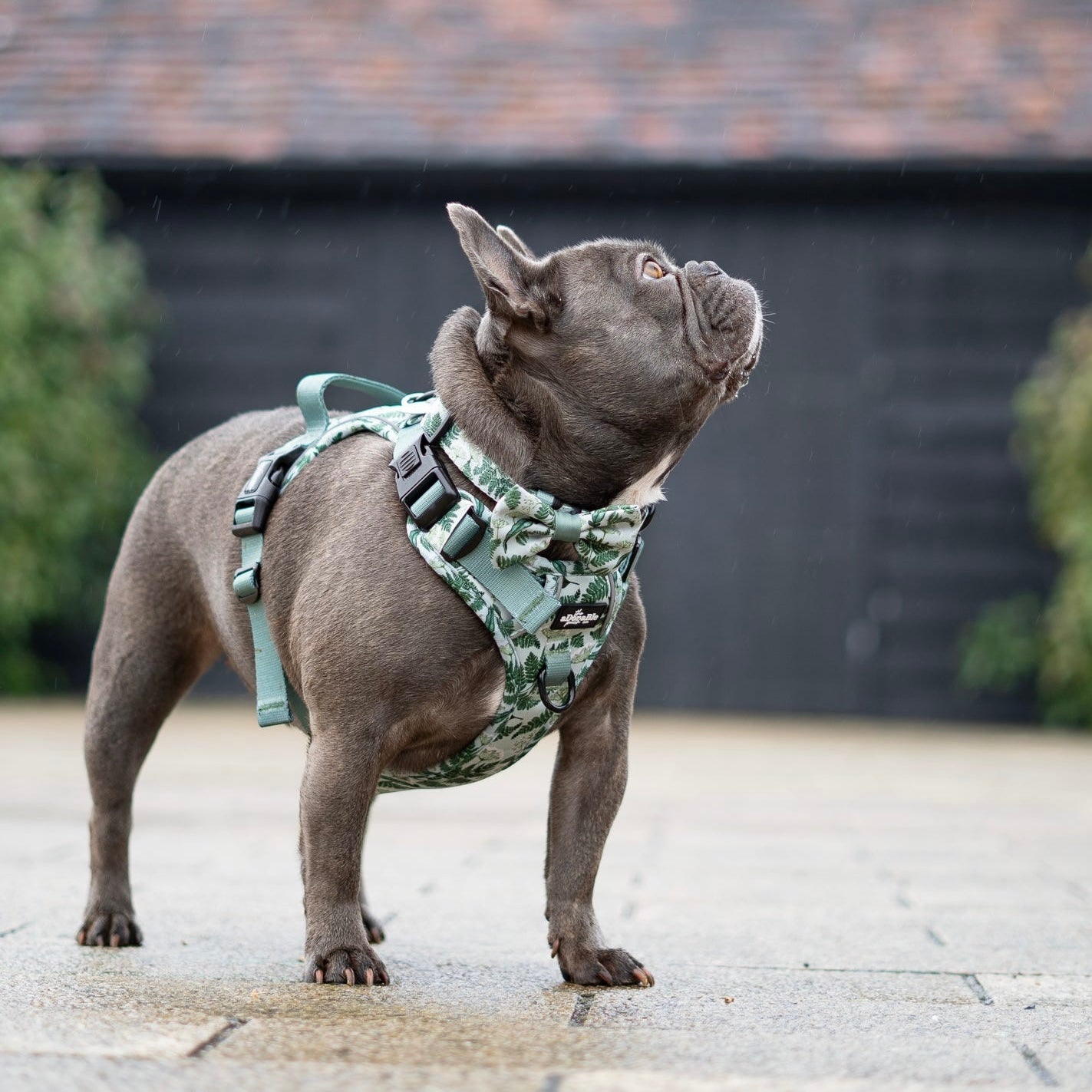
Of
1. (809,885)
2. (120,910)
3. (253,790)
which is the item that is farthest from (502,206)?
(120,910)

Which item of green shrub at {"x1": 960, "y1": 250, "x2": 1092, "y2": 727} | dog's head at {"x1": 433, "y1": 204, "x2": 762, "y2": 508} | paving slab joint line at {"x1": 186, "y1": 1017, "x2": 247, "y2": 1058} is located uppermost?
dog's head at {"x1": 433, "y1": 204, "x2": 762, "y2": 508}

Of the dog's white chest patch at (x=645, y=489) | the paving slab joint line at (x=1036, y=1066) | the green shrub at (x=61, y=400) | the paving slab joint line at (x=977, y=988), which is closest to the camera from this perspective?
the paving slab joint line at (x=1036, y=1066)

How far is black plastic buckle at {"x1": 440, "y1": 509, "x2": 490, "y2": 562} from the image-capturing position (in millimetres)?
3091

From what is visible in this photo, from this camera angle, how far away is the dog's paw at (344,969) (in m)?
3.11

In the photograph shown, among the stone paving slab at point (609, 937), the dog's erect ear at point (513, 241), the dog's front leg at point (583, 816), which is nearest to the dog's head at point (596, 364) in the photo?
the dog's erect ear at point (513, 241)

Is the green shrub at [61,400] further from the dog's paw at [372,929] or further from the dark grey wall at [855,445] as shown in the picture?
the dog's paw at [372,929]

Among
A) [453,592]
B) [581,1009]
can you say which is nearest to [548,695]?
[453,592]

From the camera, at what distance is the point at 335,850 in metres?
3.12

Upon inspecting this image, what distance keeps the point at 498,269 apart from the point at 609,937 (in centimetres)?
166

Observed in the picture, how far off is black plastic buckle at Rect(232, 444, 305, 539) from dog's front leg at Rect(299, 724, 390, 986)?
20.2 inches

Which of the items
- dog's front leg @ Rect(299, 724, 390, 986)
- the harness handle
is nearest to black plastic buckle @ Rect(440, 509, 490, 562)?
dog's front leg @ Rect(299, 724, 390, 986)

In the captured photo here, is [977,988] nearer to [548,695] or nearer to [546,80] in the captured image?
[548,695]

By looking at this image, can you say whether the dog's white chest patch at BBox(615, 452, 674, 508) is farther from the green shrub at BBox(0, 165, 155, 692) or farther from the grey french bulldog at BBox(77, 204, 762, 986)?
the green shrub at BBox(0, 165, 155, 692)

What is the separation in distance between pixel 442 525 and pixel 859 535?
9384mm
